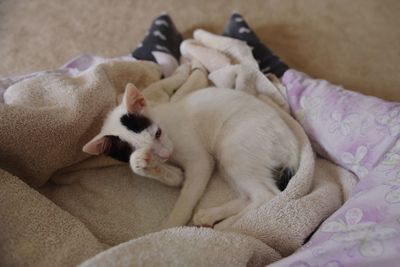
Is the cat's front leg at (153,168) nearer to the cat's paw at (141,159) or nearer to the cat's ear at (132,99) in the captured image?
the cat's paw at (141,159)

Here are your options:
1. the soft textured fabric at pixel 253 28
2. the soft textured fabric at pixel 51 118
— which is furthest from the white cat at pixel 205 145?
the soft textured fabric at pixel 253 28

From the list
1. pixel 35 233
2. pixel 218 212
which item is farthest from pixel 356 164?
pixel 35 233

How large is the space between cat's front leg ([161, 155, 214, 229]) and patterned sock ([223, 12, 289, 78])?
20.9 inches

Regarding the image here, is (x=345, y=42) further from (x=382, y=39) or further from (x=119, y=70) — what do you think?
(x=119, y=70)

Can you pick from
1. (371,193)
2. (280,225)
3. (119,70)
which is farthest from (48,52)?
(371,193)

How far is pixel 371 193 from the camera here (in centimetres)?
97

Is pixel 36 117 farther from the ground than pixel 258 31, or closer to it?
closer to it

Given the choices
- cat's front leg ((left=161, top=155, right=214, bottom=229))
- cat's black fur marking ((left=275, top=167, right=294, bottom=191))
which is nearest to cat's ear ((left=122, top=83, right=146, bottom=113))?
cat's front leg ((left=161, top=155, right=214, bottom=229))

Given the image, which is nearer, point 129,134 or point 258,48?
point 129,134

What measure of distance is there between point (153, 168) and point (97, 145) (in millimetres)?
170

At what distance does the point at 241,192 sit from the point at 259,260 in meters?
0.28

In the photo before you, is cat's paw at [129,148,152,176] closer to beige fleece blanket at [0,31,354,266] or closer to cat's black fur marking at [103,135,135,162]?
cat's black fur marking at [103,135,135,162]

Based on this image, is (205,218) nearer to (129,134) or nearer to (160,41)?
(129,134)

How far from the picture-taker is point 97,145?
100 centimetres
